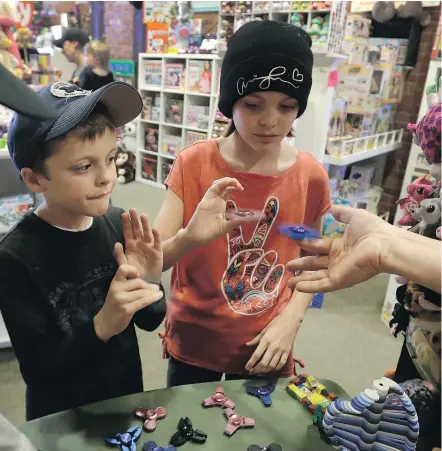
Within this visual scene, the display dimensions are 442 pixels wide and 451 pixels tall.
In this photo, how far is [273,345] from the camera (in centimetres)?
101

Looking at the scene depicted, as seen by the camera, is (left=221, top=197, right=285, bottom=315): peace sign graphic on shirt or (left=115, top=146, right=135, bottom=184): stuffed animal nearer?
(left=221, top=197, right=285, bottom=315): peace sign graphic on shirt

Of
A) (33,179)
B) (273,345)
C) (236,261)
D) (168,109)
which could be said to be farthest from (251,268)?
(168,109)

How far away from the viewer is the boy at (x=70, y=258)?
0.76 metres

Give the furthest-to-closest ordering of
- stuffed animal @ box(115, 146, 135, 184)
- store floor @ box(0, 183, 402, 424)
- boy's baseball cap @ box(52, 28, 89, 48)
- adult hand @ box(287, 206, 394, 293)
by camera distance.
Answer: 1. stuffed animal @ box(115, 146, 135, 184)
2. boy's baseball cap @ box(52, 28, 89, 48)
3. store floor @ box(0, 183, 402, 424)
4. adult hand @ box(287, 206, 394, 293)

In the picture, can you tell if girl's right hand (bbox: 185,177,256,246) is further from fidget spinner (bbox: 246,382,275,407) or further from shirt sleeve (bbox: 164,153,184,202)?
fidget spinner (bbox: 246,382,275,407)

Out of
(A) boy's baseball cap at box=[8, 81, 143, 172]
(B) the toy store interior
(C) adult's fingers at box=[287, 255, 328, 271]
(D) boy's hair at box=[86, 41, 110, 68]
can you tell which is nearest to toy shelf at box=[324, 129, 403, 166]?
(B) the toy store interior

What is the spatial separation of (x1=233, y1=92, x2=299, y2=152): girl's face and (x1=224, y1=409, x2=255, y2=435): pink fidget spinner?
57 centimetres

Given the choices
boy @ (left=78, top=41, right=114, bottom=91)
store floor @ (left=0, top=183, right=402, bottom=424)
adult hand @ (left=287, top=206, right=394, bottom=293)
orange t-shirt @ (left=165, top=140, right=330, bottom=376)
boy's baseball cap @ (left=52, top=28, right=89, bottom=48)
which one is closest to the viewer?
adult hand @ (left=287, top=206, right=394, bottom=293)

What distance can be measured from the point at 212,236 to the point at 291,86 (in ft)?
1.21

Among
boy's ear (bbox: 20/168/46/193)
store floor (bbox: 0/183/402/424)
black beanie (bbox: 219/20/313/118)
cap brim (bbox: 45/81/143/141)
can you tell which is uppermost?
black beanie (bbox: 219/20/313/118)

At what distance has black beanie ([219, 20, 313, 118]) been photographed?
0.94 meters

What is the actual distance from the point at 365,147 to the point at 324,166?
0.65 metres

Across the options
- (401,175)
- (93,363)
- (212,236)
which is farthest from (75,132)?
(401,175)

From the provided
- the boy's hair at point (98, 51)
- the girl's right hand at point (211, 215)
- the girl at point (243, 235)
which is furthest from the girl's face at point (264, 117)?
the boy's hair at point (98, 51)
